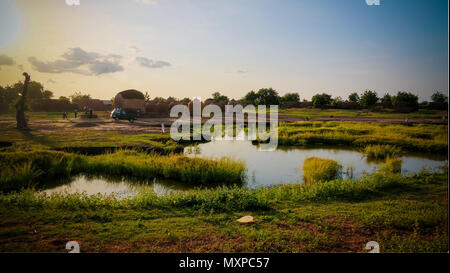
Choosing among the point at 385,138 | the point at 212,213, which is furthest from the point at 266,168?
the point at 385,138

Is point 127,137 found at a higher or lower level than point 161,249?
higher

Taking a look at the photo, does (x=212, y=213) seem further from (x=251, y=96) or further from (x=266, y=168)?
(x=251, y=96)

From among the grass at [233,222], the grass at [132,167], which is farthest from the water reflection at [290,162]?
the grass at [233,222]

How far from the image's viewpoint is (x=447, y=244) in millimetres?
3332

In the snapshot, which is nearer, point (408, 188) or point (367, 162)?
point (408, 188)

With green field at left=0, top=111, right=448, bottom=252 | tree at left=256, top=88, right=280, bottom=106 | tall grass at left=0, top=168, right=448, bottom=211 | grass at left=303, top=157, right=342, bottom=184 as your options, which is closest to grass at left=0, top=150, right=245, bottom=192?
green field at left=0, top=111, right=448, bottom=252

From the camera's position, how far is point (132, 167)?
31.3 ft

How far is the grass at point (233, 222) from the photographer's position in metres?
3.51

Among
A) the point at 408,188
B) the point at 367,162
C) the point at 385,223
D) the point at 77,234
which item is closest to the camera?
the point at 77,234

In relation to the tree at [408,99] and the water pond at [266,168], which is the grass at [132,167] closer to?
the water pond at [266,168]

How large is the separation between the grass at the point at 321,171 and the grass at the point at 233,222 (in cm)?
228

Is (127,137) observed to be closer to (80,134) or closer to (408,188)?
(80,134)
